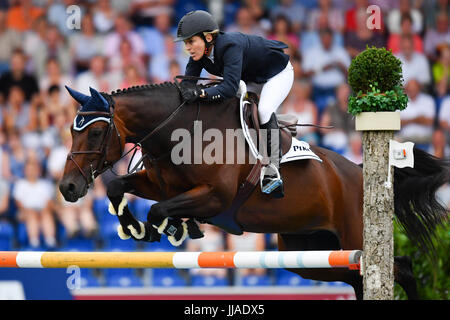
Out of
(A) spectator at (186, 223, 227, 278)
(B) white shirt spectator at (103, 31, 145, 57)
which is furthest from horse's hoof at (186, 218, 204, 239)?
(B) white shirt spectator at (103, 31, 145, 57)

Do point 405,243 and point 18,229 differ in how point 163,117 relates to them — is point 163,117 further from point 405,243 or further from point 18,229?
point 18,229

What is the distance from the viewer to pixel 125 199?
4.49m

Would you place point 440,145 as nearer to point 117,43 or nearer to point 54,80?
point 117,43

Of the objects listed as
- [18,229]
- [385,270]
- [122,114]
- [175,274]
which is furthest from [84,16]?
[385,270]

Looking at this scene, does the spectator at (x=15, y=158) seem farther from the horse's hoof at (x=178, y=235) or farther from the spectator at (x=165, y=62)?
the horse's hoof at (x=178, y=235)

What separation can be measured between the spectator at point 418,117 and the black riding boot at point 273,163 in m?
3.24

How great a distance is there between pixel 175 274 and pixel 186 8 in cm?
306

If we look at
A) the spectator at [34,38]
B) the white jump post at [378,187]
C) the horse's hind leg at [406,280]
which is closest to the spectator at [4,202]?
the spectator at [34,38]

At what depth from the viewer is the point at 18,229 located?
749 centimetres

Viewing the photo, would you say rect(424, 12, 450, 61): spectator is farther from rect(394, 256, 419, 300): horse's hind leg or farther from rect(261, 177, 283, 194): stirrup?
rect(261, 177, 283, 194): stirrup

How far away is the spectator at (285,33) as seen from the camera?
7.97 m

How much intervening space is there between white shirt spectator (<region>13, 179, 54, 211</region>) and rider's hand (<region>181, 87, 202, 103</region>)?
3.51 m

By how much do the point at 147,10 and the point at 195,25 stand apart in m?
4.11

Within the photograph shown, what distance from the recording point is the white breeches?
4.60 meters
